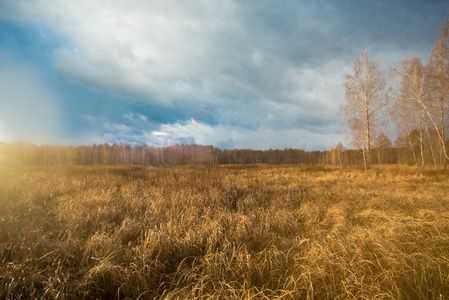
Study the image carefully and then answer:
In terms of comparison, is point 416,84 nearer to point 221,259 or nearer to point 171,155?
point 221,259

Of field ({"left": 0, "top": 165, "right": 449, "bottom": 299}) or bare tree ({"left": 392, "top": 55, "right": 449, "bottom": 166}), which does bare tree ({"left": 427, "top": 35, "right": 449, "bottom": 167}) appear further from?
field ({"left": 0, "top": 165, "right": 449, "bottom": 299})

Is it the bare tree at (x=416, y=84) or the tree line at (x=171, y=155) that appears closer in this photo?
the bare tree at (x=416, y=84)

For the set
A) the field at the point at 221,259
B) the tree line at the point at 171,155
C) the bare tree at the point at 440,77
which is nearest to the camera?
the field at the point at 221,259

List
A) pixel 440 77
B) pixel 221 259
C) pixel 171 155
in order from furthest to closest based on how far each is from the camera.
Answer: pixel 171 155 < pixel 440 77 < pixel 221 259

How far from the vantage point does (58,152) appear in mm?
37188

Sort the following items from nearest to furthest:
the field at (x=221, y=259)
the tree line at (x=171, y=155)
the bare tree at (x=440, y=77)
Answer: the field at (x=221, y=259)
the bare tree at (x=440, y=77)
the tree line at (x=171, y=155)

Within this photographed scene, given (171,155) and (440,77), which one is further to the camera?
(171,155)

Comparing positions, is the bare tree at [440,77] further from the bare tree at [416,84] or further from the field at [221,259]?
the field at [221,259]

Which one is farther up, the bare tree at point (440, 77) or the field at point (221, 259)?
the bare tree at point (440, 77)

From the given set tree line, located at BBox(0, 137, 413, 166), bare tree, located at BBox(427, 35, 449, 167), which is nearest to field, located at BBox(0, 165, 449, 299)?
bare tree, located at BBox(427, 35, 449, 167)

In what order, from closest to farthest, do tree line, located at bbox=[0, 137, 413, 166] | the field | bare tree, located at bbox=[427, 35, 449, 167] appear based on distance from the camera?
the field
bare tree, located at bbox=[427, 35, 449, 167]
tree line, located at bbox=[0, 137, 413, 166]

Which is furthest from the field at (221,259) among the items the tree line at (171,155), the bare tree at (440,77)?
the tree line at (171,155)

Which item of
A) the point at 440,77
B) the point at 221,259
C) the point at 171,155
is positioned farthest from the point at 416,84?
the point at 171,155

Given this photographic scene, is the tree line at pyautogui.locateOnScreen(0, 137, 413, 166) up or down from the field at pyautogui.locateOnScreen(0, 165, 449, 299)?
up
